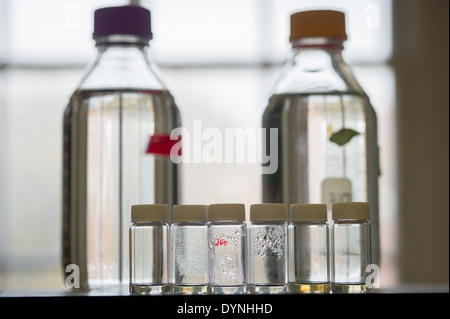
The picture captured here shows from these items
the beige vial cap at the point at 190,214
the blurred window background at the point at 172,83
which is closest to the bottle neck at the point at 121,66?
the beige vial cap at the point at 190,214

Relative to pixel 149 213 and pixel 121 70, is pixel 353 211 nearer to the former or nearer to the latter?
pixel 149 213

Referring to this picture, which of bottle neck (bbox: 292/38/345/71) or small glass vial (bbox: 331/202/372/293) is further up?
bottle neck (bbox: 292/38/345/71)

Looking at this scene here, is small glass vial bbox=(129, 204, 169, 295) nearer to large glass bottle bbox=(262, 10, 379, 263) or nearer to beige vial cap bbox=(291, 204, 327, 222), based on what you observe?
beige vial cap bbox=(291, 204, 327, 222)

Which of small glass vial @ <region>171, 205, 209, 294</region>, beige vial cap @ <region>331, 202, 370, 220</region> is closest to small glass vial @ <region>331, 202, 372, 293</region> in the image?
beige vial cap @ <region>331, 202, 370, 220</region>

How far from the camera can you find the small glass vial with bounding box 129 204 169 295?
702 mm

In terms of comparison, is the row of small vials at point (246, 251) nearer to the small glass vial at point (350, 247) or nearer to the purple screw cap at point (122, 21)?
the small glass vial at point (350, 247)

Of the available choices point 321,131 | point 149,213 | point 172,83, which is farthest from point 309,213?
point 172,83

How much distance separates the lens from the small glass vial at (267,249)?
27.4 inches

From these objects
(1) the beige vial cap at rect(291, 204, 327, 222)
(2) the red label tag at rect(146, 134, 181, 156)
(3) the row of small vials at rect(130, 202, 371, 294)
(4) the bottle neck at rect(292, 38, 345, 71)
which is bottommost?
(3) the row of small vials at rect(130, 202, 371, 294)

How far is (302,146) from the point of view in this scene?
0.95 meters

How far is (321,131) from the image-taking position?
95 cm

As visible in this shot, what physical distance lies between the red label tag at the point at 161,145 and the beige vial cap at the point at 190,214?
0.23 metres

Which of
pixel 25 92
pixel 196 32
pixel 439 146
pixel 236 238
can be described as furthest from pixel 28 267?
pixel 236 238

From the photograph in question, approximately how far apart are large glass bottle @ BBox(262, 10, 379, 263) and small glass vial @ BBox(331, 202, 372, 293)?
19cm
